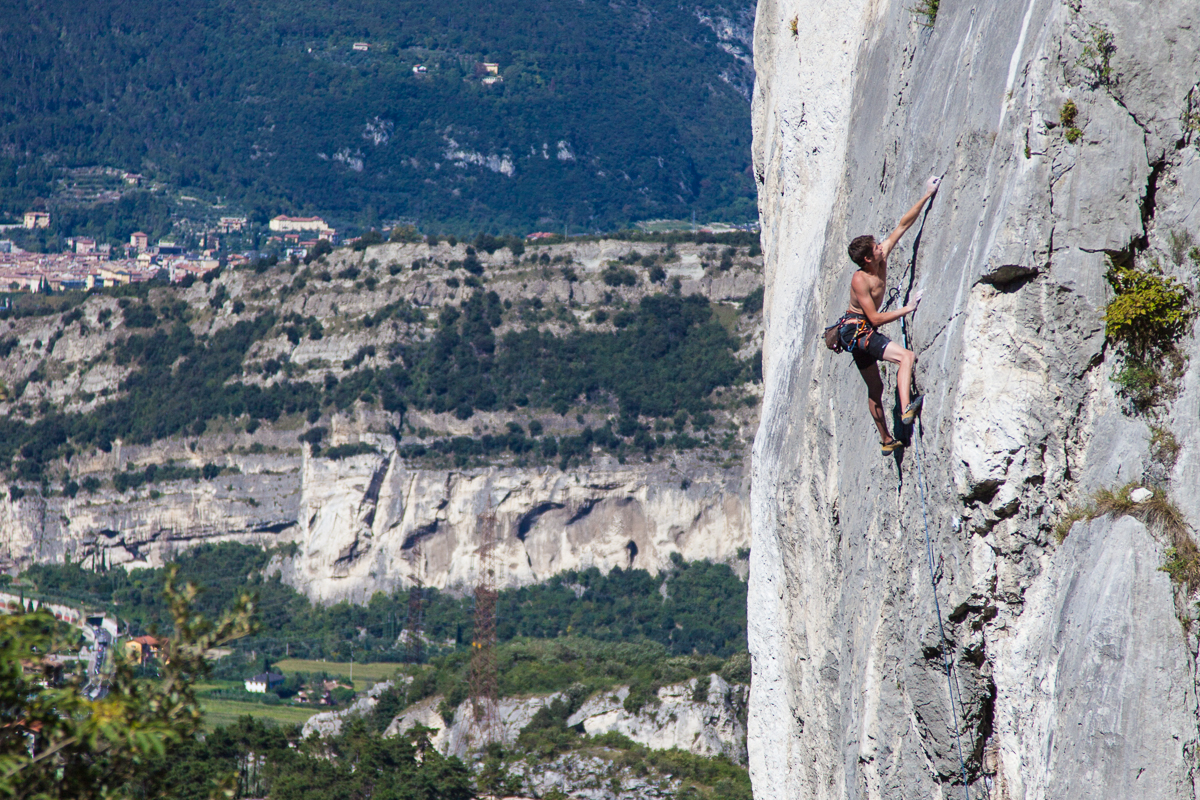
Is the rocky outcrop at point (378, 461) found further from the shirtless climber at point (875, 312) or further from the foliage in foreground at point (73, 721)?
the foliage in foreground at point (73, 721)

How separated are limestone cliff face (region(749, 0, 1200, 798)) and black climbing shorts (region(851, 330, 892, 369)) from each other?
213 mm

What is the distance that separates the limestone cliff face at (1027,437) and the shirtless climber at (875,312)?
16 cm

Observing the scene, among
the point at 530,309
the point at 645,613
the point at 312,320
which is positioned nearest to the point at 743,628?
the point at 645,613

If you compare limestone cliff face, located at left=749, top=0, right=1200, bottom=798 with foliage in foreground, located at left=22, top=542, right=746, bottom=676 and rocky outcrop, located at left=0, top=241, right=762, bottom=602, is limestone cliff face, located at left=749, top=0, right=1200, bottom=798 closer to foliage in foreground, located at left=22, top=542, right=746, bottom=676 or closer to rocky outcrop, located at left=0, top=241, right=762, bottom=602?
foliage in foreground, located at left=22, top=542, right=746, bottom=676

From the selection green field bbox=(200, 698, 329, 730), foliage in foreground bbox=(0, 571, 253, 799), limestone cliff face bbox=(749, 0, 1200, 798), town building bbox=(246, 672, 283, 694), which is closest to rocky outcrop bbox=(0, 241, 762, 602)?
town building bbox=(246, 672, 283, 694)

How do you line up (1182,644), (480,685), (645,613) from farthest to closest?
(645,613) → (480,685) → (1182,644)

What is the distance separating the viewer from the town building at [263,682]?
86.3 m

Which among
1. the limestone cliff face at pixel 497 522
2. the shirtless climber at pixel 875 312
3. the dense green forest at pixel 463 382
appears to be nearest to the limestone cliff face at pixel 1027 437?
the shirtless climber at pixel 875 312

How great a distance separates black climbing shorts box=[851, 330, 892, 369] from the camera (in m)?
9.08

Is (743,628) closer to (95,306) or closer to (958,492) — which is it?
(95,306)

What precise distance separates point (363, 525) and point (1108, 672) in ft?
324

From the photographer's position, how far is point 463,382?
11181cm

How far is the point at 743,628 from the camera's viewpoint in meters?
91.2

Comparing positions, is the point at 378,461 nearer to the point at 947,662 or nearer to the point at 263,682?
the point at 263,682
